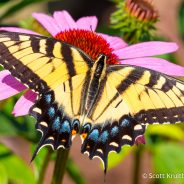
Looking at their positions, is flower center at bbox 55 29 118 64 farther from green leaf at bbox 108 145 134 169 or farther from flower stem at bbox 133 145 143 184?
flower stem at bbox 133 145 143 184

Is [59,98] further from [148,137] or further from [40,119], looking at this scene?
[148,137]

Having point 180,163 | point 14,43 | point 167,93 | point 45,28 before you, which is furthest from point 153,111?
point 180,163

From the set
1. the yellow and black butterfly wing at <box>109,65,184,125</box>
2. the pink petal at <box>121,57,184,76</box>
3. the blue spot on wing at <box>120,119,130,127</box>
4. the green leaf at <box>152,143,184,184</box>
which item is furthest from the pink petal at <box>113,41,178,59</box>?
the green leaf at <box>152,143,184,184</box>

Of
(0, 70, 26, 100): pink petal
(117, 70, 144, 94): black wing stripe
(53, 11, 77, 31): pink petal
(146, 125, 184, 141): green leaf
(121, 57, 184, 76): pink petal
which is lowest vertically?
(0, 70, 26, 100): pink petal

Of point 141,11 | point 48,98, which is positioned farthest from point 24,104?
point 141,11

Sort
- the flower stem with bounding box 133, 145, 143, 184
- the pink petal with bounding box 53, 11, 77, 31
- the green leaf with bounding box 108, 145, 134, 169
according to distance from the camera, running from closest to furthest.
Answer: the pink petal with bounding box 53, 11, 77, 31
the green leaf with bounding box 108, 145, 134, 169
the flower stem with bounding box 133, 145, 143, 184
